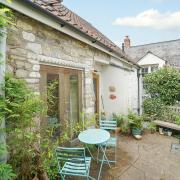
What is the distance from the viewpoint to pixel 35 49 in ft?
11.6

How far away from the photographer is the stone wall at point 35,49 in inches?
122

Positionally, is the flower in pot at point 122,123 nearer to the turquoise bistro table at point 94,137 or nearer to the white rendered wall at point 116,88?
the white rendered wall at point 116,88

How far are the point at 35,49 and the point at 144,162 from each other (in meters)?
3.97

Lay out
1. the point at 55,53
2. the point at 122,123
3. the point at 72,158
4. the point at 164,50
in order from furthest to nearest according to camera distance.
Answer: the point at 164,50 → the point at 122,123 → the point at 55,53 → the point at 72,158

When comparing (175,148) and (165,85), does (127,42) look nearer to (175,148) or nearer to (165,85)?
(165,85)

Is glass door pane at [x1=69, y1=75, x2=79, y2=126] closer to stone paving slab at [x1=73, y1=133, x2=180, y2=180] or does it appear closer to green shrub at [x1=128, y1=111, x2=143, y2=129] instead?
stone paving slab at [x1=73, y1=133, x2=180, y2=180]

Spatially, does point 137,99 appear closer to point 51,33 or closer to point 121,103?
point 121,103

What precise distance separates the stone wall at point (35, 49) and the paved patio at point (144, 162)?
2687 mm

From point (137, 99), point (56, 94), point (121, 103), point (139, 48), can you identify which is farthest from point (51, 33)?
point (139, 48)

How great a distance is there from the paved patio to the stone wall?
2687mm

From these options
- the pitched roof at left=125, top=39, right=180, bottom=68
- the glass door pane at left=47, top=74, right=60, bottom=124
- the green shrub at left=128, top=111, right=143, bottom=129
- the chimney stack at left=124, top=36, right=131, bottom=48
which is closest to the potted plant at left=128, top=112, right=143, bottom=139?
the green shrub at left=128, top=111, right=143, bottom=129

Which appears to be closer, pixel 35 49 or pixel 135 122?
pixel 35 49

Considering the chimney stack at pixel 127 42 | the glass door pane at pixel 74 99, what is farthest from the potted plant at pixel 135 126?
the chimney stack at pixel 127 42

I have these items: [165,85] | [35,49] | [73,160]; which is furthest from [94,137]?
[165,85]
